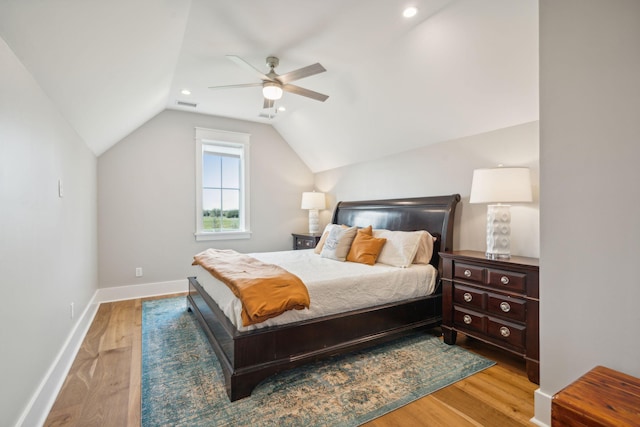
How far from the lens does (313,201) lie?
5281 mm

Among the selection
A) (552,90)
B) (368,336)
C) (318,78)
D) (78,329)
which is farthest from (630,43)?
(78,329)

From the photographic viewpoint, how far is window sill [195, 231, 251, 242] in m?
4.81

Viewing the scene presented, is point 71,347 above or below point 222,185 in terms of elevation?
below

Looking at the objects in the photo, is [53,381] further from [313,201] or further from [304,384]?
[313,201]

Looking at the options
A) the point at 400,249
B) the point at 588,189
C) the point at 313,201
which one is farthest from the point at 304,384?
the point at 313,201

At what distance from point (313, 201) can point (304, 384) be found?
3.47 m

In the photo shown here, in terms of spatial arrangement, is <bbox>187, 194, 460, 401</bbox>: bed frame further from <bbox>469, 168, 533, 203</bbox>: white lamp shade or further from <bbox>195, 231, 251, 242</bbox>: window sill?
<bbox>195, 231, 251, 242</bbox>: window sill

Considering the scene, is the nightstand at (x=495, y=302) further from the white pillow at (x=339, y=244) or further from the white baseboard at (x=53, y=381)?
the white baseboard at (x=53, y=381)

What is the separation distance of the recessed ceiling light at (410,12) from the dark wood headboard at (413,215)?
179 cm

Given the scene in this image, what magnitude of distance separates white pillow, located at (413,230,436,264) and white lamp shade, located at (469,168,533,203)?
2.52ft

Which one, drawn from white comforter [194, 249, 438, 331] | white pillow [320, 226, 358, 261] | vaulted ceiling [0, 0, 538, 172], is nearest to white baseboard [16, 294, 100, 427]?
white comforter [194, 249, 438, 331]

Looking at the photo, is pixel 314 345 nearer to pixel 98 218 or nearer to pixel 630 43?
pixel 630 43

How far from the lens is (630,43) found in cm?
136

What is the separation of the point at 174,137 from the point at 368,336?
408 cm
